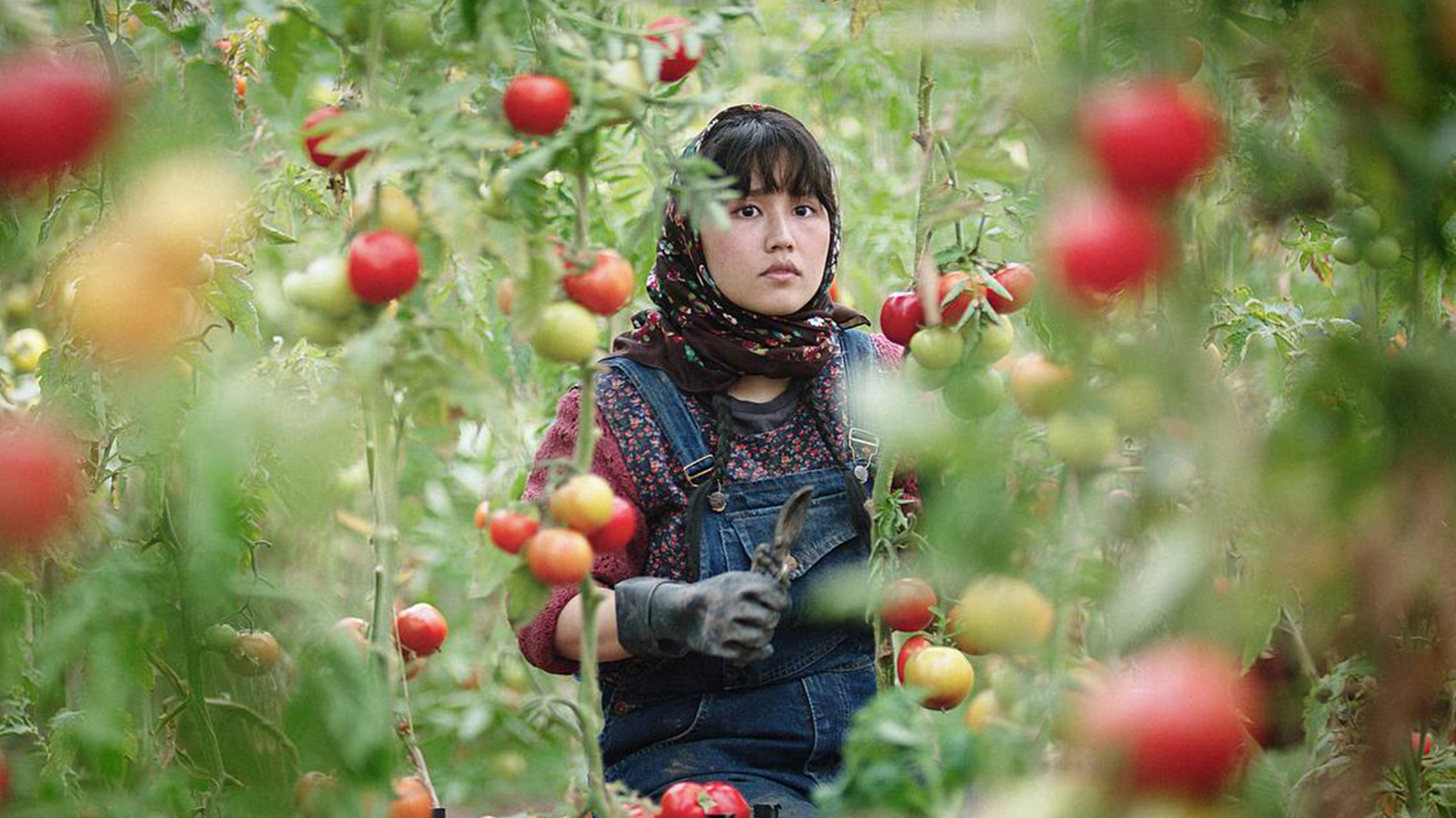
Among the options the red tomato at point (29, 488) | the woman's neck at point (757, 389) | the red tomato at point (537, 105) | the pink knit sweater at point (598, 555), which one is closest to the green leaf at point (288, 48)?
the red tomato at point (537, 105)

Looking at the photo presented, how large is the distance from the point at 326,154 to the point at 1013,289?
546 millimetres

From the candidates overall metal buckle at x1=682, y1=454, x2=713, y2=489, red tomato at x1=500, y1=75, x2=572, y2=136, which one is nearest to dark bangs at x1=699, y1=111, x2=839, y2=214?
overall metal buckle at x1=682, y1=454, x2=713, y2=489

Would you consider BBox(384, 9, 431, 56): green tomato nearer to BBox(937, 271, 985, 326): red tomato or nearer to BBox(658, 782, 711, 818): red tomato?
BBox(937, 271, 985, 326): red tomato

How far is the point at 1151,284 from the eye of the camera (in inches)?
28.9

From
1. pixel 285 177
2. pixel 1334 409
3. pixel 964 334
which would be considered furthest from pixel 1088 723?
pixel 285 177

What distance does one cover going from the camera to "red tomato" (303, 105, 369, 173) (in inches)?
40.4

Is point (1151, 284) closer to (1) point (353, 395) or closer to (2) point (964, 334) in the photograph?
(2) point (964, 334)

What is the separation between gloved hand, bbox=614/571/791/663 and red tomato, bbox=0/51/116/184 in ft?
2.17

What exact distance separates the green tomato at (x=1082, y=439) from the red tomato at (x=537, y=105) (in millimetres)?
429

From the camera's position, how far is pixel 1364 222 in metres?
0.87

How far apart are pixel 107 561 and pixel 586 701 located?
38cm

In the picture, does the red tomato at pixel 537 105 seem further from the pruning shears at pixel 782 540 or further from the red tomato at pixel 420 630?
the red tomato at pixel 420 630

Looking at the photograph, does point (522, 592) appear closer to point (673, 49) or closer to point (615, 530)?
point (615, 530)

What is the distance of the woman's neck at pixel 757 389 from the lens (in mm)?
1722
